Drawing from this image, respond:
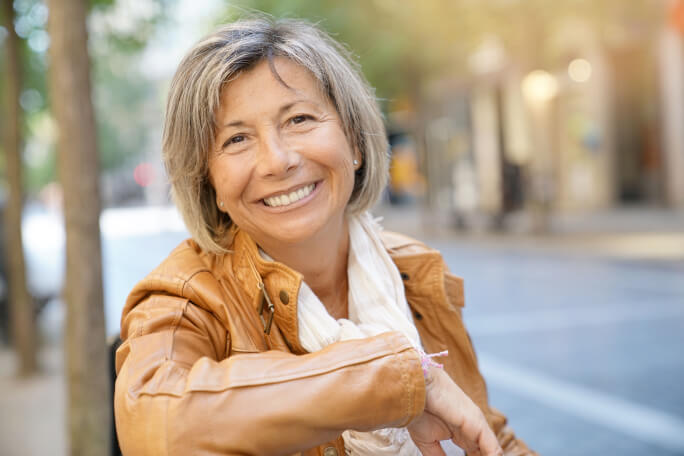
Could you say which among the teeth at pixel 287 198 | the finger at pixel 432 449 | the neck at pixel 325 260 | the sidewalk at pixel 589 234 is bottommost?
the sidewalk at pixel 589 234

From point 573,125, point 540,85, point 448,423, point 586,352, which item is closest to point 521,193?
point 540,85

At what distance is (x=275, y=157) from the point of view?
64.6 inches

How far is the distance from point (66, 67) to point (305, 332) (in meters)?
1.85

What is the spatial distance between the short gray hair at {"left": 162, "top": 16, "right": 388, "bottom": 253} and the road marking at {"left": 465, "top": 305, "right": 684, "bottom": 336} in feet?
18.7

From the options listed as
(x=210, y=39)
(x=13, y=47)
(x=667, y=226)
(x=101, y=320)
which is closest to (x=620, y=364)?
(x=101, y=320)

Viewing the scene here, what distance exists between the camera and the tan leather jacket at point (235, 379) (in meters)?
1.24

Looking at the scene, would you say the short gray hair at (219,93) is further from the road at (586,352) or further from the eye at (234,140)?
the road at (586,352)

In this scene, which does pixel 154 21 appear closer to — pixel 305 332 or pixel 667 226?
pixel 305 332

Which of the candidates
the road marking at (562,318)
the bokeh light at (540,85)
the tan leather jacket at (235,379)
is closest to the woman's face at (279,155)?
the tan leather jacket at (235,379)

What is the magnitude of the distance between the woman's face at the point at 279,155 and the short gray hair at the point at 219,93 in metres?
0.03

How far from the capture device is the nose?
1.65m

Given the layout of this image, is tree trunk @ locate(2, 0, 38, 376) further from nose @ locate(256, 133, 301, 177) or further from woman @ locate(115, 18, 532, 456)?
nose @ locate(256, 133, 301, 177)

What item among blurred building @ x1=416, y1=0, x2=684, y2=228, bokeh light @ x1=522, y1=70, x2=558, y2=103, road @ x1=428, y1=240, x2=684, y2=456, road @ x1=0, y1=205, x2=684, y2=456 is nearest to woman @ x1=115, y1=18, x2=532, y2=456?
road @ x1=0, y1=205, x2=684, y2=456

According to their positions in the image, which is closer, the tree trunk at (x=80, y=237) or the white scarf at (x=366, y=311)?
the white scarf at (x=366, y=311)
